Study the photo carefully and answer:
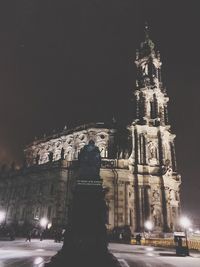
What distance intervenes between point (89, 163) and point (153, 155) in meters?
33.9

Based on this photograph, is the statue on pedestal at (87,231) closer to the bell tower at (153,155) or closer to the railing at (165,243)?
the railing at (165,243)

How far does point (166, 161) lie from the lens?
45.5 meters

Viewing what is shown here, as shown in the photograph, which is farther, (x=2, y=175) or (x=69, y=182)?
(x=2, y=175)

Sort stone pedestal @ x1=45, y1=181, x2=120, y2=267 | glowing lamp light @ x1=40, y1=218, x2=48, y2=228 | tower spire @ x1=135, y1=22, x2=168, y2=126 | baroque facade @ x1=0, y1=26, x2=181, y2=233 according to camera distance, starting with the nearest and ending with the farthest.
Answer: stone pedestal @ x1=45, y1=181, x2=120, y2=267, glowing lamp light @ x1=40, y1=218, x2=48, y2=228, baroque facade @ x1=0, y1=26, x2=181, y2=233, tower spire @ x1=135, y1=22, x2=168, y2=126

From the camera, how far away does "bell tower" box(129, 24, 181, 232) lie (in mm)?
42109

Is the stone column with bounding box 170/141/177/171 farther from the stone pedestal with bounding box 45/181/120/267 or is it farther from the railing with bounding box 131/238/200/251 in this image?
the stone pedestal with bounding box 45/181/120/267

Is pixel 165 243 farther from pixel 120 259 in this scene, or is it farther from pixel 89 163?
pixel 89 163

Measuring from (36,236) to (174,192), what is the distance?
2466cm

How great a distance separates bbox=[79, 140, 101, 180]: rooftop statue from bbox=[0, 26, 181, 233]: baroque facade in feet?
78.7

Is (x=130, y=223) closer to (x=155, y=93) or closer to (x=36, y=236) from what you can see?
(x=36, y=236)

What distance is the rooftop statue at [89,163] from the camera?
1350 cm

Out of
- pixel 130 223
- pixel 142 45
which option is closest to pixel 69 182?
pixel 130 223

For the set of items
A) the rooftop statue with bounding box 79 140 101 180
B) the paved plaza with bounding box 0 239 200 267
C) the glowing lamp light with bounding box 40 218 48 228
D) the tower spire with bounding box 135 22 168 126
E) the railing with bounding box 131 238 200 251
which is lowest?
the paved plaza with bounding box 0 239 200 267

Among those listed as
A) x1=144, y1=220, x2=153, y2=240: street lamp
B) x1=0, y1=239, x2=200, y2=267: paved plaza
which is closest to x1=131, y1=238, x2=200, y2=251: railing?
x1=144, y1=220, x2=153, y2=240: street lamp
